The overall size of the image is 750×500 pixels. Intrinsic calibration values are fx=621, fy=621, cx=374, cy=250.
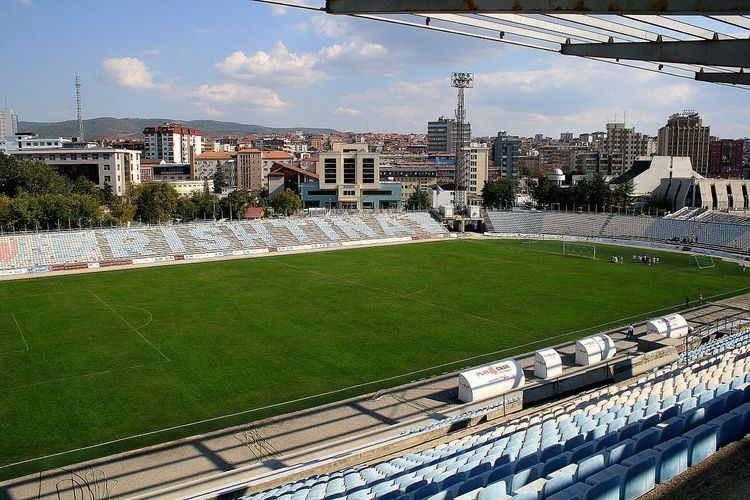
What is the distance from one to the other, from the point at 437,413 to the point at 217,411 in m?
7.01

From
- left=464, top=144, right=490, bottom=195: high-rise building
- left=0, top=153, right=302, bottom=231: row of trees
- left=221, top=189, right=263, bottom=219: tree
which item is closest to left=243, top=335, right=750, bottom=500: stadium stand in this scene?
left=0, top=153, right=302, bottom=231: row of trees

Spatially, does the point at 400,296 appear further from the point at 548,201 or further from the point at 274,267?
the point at 548,201

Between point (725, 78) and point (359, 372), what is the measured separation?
49.4 feet

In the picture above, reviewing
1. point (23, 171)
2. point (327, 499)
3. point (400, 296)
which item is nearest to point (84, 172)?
point (23, 171)

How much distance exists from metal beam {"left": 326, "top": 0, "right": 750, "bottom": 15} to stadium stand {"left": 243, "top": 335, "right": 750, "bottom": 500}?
5.61 metres

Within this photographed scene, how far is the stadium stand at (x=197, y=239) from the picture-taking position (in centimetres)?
4722

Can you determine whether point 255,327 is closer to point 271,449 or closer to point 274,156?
point 271,449

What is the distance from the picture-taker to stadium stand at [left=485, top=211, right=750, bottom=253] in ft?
191

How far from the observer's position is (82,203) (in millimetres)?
64500

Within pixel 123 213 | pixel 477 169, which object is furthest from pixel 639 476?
pixel 477 169

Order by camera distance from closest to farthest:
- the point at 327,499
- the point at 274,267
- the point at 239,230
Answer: the point at 327,499
the point at 274,267
the point at 239,230

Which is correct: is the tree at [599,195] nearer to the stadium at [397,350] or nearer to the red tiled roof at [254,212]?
the stadium at [397,350]

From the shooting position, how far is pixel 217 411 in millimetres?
19875

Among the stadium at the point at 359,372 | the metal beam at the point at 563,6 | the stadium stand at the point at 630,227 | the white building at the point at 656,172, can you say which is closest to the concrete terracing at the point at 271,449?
the stadium at the point at 359,372
